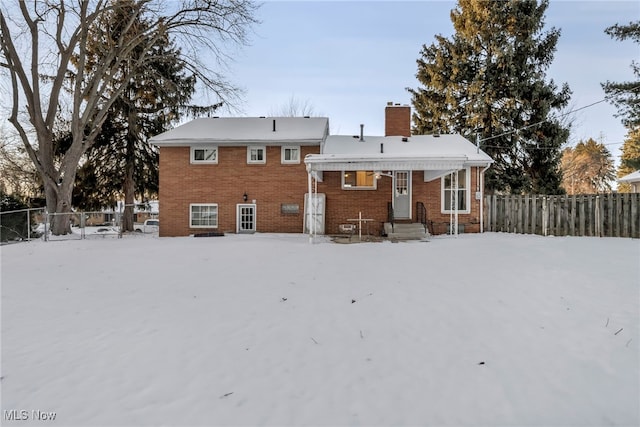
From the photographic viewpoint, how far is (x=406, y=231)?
14.0 meters

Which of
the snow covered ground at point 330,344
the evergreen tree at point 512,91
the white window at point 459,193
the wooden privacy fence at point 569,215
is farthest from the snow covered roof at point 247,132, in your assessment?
the evergreen tree at point 512,91

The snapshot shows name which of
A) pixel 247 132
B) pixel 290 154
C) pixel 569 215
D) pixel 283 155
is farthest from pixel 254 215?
pixel 569 215

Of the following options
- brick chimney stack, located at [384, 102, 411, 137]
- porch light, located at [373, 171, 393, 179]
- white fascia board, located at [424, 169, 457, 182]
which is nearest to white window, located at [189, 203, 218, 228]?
porch light, located at [373, 171, 393, 179]

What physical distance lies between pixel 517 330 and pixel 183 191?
14696 mm

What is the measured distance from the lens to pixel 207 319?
5.05m

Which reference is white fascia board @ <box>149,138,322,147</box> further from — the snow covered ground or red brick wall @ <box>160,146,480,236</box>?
the snow covered ground

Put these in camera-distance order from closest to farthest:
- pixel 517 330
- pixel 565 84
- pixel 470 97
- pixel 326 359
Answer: pixel 326 359
pixel 517 330
pixel 565 84
pixel 470 97

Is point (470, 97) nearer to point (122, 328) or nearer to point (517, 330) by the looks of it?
→ point (517, 330)

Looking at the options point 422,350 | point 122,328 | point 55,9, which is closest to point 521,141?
point 422,350

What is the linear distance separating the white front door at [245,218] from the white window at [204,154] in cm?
253

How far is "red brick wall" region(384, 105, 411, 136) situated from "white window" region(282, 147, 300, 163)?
5.52 m

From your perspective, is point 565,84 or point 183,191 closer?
point 183,191

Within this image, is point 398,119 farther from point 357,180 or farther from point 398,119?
point 357,180

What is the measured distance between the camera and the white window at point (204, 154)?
52.0 feet
